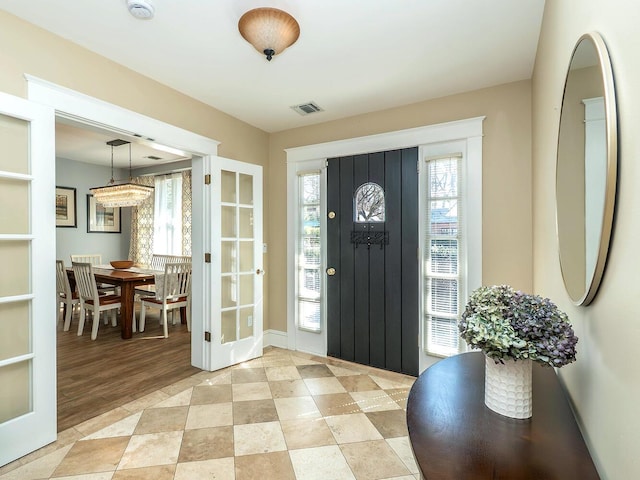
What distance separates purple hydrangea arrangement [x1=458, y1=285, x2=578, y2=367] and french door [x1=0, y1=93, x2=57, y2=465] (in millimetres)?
2283

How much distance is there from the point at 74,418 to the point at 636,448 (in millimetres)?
2926

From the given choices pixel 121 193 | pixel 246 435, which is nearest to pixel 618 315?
pixel 246 435

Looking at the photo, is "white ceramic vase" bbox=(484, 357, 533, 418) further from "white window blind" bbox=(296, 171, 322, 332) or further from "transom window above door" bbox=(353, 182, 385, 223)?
"white window blind" bbox=(296, 171, 322, 332)

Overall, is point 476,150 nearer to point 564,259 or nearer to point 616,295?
point 564,259

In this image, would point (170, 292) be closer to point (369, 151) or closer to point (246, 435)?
point (246, 435)

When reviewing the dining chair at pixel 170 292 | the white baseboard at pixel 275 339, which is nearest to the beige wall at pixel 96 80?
the dining chair at pixel 170 292

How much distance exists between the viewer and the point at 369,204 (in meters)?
3.21

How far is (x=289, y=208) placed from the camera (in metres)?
3.68

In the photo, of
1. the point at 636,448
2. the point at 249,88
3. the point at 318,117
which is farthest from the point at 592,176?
the point at 318,117

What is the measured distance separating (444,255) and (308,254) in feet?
4.60

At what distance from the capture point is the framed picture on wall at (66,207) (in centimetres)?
573

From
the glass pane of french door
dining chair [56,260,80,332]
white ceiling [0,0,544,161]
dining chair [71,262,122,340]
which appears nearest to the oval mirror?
white ceiling [0,0,544,161]

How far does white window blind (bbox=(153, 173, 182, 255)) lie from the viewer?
6008mm

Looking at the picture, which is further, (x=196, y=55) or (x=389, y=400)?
(x=389, y=400)
